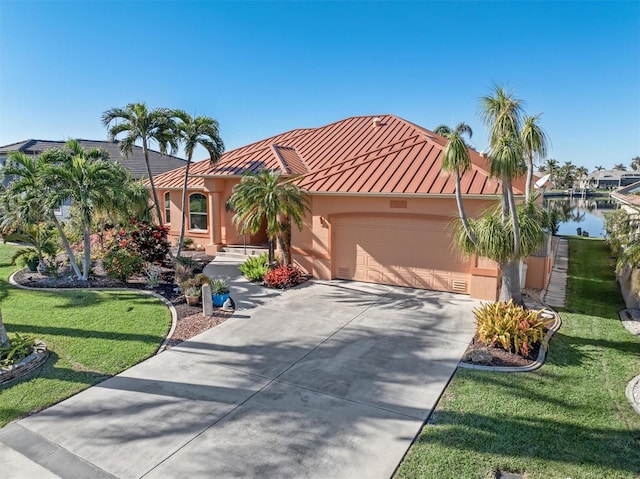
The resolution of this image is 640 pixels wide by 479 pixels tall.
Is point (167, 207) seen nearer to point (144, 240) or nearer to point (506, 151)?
point (144, 240)

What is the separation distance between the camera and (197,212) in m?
20.3

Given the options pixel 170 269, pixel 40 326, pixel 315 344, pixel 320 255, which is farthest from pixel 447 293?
pixel 40 326

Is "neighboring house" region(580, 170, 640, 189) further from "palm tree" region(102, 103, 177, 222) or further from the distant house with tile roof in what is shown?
"palm tree" region(102, 103, 177, 222)

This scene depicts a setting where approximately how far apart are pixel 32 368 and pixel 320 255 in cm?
930

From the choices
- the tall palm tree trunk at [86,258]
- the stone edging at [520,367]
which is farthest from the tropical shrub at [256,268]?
the stone edging at [520,367]

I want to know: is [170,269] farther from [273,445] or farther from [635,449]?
[635,449]

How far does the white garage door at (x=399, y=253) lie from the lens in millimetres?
12695

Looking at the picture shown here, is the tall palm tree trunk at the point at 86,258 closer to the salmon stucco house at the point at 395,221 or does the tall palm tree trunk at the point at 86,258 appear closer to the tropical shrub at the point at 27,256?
the tropical shrub at the point at 27,256

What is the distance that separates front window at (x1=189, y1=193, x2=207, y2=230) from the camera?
A: 20125 millimetres

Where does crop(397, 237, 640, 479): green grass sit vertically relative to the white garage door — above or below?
below

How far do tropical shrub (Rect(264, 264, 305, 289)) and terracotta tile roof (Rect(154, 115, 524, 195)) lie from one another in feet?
10.3

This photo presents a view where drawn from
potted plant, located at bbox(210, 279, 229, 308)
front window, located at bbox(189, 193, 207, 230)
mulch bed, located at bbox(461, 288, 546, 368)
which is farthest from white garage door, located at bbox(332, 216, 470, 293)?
front window, located at bbox(189, 193, 207, 230)

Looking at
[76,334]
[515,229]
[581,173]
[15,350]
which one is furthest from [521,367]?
[581,173]

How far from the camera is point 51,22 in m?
12.4
